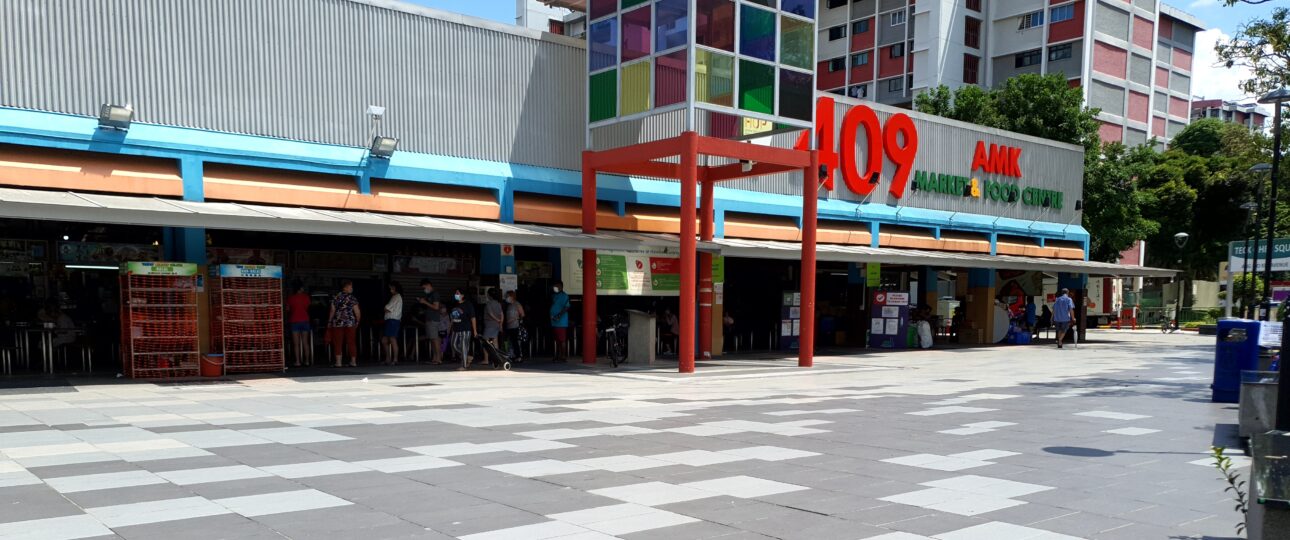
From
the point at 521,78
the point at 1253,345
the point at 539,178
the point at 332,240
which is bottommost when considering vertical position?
the point at 1253,345

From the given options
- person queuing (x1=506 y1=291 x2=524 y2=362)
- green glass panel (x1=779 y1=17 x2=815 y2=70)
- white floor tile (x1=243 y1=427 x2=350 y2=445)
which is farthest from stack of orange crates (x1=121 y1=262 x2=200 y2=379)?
green glass panel (x1=779 y1=17 x2=815 y2=70)

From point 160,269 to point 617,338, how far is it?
850cm

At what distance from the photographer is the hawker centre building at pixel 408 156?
46.5 ft

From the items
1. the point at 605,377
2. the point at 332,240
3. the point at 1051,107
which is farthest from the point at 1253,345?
the point at 1051,107

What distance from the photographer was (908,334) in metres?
26.8

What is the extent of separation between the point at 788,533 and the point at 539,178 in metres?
14.4

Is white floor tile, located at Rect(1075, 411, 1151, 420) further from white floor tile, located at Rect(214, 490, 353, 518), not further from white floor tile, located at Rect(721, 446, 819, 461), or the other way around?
white floor tile, located at Rect(214, 490, 353, 518)

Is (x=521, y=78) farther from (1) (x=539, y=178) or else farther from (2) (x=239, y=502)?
(2) (x=239, y=502)

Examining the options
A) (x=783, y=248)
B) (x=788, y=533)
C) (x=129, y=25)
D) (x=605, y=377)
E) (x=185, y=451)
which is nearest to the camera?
(x=788, y=533)

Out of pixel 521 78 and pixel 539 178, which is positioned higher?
pixel 521 78

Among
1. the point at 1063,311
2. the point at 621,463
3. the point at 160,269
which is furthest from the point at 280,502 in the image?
the point at 1063,311

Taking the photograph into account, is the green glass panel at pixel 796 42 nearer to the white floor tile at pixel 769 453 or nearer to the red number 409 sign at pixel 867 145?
the red number 409 sign at pixel 867 145

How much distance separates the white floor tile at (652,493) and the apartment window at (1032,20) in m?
58.8

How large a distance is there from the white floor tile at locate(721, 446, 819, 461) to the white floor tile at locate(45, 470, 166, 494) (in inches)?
190
